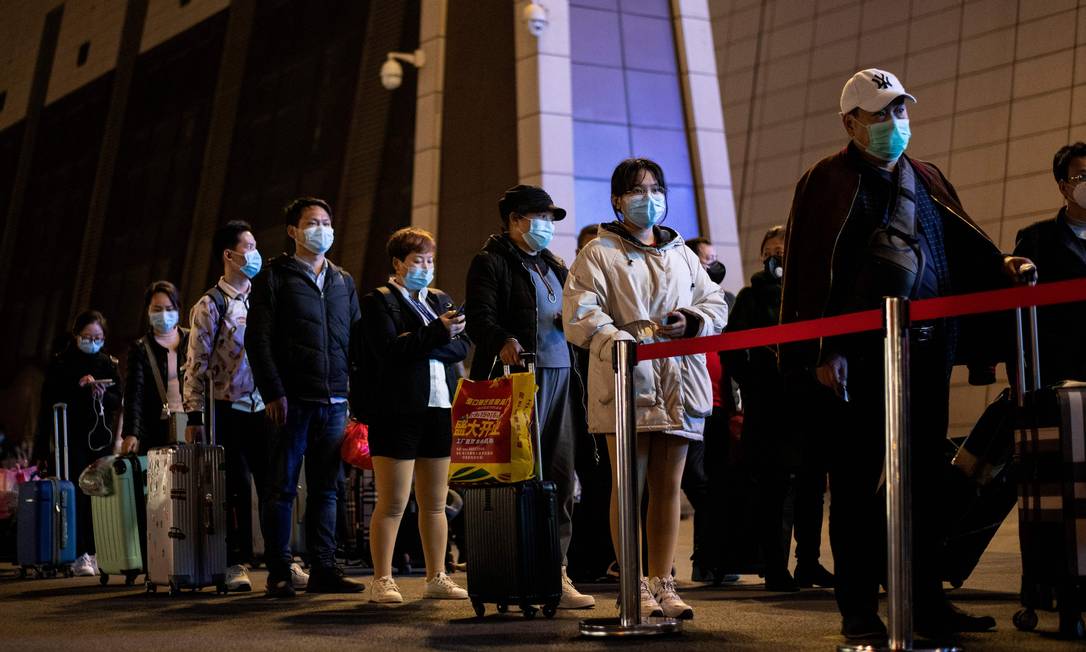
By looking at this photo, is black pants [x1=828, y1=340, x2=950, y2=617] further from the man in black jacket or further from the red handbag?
the red handbag

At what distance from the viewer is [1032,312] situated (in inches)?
216

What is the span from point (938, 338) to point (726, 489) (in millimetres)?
3694

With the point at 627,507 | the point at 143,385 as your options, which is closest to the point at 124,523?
the point at 143,385

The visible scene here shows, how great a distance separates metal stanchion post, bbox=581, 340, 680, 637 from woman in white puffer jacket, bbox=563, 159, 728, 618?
0.80 feet

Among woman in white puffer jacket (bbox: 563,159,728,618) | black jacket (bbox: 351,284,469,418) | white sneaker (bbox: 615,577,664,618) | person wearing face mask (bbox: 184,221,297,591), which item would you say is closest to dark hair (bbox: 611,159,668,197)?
woman in white puffer jacket (bbox: 563,159,728,618)

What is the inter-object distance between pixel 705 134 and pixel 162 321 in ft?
19.7

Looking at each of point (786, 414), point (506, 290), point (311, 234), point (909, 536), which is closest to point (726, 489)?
point (786, 414)

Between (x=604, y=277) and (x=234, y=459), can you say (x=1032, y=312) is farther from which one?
(x=234, y=459)

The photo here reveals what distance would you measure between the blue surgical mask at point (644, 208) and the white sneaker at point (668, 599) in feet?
4.87

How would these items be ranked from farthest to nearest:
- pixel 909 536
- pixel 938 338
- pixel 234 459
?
pixel 234 459 < pixel 938 338 < pixel 909 536

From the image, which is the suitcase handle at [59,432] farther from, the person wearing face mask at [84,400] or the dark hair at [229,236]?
the dark hair at [229,236]

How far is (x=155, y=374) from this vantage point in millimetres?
9883

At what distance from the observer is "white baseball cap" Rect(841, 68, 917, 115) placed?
204 inches

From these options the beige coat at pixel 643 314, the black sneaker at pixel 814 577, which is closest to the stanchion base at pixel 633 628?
the beige coat at pixel 643 314
